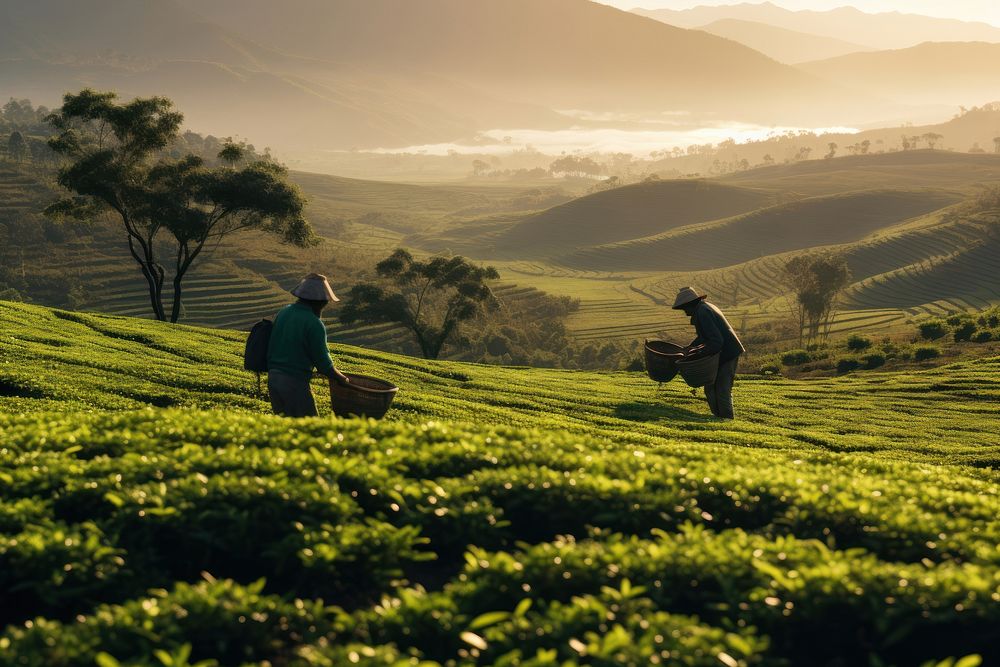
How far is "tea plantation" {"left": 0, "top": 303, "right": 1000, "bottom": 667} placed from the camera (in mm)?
5973

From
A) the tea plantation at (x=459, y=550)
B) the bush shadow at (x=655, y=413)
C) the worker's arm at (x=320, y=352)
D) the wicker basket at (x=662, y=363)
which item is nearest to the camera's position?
the tea plantation at (x=459, y=550)

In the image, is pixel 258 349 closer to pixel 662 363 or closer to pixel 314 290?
pixel 314 290

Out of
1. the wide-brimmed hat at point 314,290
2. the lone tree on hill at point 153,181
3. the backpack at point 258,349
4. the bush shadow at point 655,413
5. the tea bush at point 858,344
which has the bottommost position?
the bush shadow at point 655,413

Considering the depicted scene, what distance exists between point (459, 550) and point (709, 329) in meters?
15.4

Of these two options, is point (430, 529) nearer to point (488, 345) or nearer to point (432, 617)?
point (432, 617)

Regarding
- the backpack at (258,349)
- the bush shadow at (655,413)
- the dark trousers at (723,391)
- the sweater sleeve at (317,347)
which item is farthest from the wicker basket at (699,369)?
the backpack at (258,349)

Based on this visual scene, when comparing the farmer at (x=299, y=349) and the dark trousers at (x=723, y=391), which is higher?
the farmer at (x=299, y=349)

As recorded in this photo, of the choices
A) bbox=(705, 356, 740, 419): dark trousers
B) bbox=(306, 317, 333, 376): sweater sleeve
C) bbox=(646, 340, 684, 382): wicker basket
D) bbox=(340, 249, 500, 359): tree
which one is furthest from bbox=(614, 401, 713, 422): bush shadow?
bbox=(340, 249, 500, 359): tree

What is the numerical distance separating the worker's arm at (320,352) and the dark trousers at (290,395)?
0.69 m

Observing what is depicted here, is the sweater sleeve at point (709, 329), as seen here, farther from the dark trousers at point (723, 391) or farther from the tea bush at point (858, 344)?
the tea bush at point (858, 344)

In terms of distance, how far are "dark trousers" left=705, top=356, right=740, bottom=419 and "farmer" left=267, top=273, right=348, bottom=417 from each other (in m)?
13.6

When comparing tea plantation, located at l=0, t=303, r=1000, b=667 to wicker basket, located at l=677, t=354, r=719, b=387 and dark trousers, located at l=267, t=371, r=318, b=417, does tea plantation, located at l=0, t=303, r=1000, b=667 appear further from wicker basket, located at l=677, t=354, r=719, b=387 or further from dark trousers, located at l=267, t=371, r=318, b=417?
wicker basket, located at l=677, t=354, r=719, b=387

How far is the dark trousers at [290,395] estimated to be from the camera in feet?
44.8

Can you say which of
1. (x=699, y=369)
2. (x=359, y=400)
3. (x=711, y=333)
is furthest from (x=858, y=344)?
(x=359, y=400)
